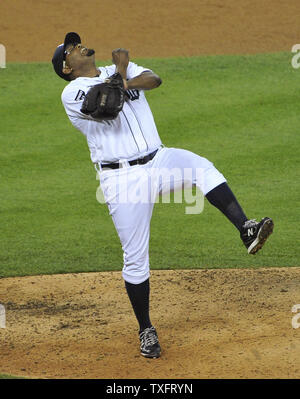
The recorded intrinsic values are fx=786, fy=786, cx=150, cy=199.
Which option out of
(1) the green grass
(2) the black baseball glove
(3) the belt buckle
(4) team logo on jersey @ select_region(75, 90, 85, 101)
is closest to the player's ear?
(4) team logo on jersey @ select_region(75, 90, 85, 101)

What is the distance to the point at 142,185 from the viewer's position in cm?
513

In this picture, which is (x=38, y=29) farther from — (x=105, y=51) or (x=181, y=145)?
(x=181, y=145)

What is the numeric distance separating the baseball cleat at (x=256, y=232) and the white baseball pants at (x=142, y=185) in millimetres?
374

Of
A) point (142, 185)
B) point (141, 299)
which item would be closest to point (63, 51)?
point (142, 185)

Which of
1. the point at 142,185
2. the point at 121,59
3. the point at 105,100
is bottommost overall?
the point at 142,185

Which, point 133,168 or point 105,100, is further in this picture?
point 133,168

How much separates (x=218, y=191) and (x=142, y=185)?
0.50m

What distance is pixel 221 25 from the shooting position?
15.0 metres

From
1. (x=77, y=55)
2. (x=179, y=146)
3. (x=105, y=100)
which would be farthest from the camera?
(x=179, y=146)

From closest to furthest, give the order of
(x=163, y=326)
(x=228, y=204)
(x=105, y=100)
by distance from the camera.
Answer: (x=105, y=100) < (x=228, y=204) < (x=163, y=326)

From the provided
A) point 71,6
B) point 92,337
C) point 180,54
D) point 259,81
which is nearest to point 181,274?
point 92,337

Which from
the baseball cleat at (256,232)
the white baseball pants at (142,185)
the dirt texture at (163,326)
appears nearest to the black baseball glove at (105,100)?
the white baseball pants at (142,185)

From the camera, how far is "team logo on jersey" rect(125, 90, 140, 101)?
17.1 feet

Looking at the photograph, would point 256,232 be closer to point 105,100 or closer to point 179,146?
point 105,100
